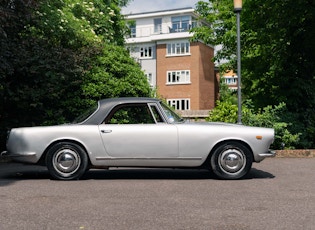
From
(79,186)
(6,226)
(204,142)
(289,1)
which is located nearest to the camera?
(6,226)

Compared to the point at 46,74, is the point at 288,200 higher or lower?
lower

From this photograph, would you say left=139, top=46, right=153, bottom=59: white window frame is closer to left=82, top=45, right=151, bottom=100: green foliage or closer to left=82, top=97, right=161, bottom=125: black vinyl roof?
left=82, top=45, right=151, bottom=100: green foliage

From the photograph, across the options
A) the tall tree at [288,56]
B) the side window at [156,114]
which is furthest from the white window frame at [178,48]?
the side window at [156,114]

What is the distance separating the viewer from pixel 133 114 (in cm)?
797

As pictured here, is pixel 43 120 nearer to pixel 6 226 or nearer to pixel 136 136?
pixel 136 136

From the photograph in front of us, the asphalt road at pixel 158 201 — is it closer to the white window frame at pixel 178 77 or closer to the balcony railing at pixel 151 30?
the white window frame at pixel 178 77

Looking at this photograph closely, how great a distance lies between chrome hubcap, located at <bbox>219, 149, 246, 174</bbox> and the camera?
7562mm

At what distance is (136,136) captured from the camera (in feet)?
24.8

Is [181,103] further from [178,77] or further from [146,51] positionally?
[146,51]

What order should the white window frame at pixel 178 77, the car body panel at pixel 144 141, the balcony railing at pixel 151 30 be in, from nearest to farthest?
the car body panel at pixel 144 141 → the white window frame at pixel 178 77 → the balcony railing at pixel 151 30

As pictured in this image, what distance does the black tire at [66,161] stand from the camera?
7.56 m

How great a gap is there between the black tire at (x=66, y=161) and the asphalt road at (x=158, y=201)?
0.56ft

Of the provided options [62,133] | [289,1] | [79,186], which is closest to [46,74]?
[62,133]

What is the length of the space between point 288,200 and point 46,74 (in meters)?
8.18
